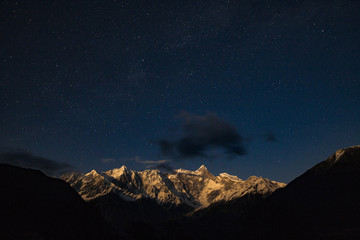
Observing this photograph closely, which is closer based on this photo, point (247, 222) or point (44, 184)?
point (247, 222)

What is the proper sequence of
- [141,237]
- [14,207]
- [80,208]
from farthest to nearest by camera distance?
[80,208] < [141,237] < [14,207]

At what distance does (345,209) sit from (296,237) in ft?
368

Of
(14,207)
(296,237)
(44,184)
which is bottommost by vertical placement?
(296,237)

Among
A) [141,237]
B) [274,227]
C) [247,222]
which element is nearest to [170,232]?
[141,237]

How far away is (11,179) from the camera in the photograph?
115250 millimetres

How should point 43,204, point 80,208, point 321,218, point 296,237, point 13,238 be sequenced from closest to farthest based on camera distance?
1. point 13,238
2. point 296,237
3. point 43,204
4. point 80,208
5. point 321,218

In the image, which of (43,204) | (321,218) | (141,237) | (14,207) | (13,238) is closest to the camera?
(13,238)

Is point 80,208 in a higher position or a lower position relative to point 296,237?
higher

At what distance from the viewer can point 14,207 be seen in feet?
314

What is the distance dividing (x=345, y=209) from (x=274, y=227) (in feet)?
406

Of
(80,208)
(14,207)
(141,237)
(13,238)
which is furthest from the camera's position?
(80,208)

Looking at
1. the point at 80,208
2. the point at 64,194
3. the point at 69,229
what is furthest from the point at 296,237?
the point at 64,194

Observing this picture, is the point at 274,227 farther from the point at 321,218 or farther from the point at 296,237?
the point at 321,218

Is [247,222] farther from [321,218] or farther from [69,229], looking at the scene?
[321,218]
